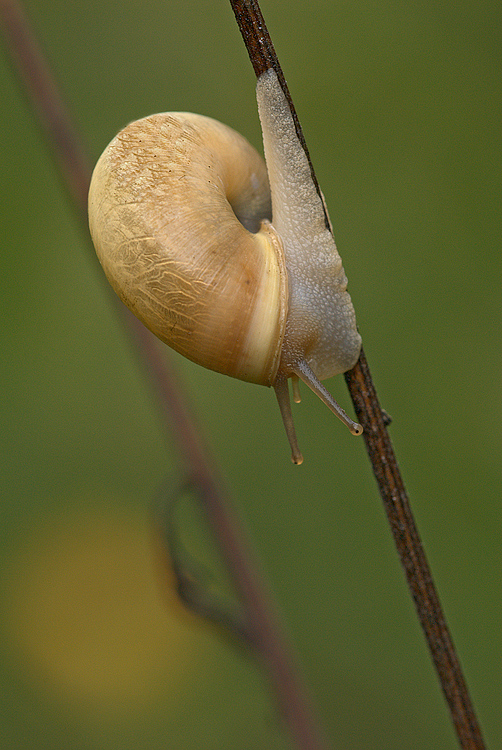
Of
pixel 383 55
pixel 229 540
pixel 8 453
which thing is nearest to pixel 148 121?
pixel 229 540

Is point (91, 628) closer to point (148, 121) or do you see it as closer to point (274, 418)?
point (274, 418)

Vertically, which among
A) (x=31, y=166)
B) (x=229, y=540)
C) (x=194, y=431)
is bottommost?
(x=229, y=540)

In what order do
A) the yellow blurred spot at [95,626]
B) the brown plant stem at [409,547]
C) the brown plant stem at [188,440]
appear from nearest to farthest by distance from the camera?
the brown plant stem at [409,547] < the brown plant stem at [188,440] < the yellow blurred spot at [95,626]

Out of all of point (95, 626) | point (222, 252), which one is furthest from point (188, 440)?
point (95, 626)

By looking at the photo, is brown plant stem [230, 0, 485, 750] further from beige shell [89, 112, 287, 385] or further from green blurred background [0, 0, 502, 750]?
green blurred background [0, 0, 502, 750]

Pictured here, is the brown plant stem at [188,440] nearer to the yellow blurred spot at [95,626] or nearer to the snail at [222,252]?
the snail at [222,252]

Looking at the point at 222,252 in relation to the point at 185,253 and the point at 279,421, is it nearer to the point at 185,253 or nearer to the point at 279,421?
the point at 185,253

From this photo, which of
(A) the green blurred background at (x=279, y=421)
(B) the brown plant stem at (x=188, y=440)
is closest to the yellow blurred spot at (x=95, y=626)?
(A) the green blurred background at (x=279, y=421)
